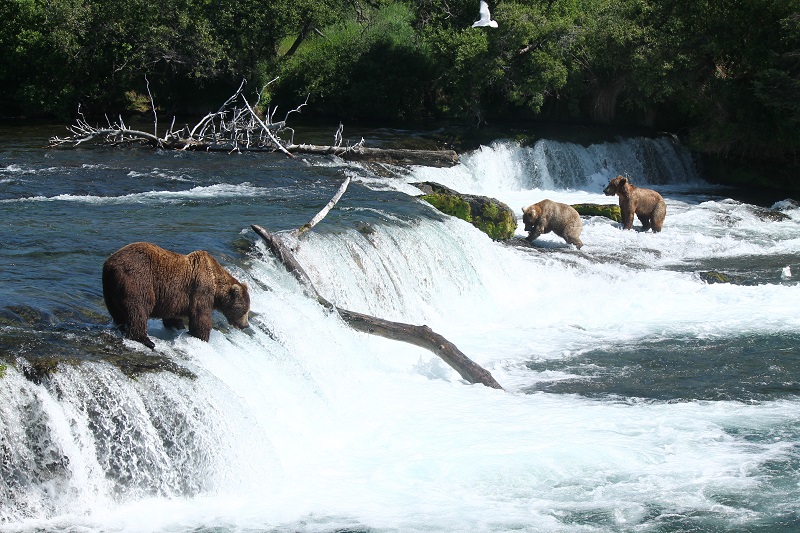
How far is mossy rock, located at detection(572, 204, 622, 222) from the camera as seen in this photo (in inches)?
802

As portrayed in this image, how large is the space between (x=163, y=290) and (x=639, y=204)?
1336 cm

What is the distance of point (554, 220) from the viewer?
17.6 meters

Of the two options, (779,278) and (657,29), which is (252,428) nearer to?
(779,278)

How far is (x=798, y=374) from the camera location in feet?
37.0

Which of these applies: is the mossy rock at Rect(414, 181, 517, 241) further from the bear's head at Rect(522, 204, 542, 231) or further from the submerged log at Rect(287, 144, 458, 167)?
the submerged log at Rect(287, 144, 458, 167)

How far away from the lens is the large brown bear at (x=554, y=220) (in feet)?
57.3

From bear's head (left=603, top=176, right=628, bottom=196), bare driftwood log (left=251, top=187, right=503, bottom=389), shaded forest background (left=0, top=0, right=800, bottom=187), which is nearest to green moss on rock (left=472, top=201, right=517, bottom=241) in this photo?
bear's head (left=603, top=176, right=628, bottom=196)

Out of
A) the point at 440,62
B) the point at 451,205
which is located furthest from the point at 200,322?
the point at 440,62

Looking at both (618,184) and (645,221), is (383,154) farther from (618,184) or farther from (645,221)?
(645,221)

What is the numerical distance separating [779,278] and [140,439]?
12212 mm

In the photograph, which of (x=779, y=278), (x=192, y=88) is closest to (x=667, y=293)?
(x=779, y=278)

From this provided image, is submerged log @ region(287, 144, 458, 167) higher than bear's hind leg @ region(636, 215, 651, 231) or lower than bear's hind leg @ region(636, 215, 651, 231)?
higher

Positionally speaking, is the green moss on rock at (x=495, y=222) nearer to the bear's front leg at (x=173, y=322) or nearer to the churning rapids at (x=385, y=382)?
the churning rapids at (x=385, y=382)

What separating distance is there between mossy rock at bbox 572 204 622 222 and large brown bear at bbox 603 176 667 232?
65 cm
